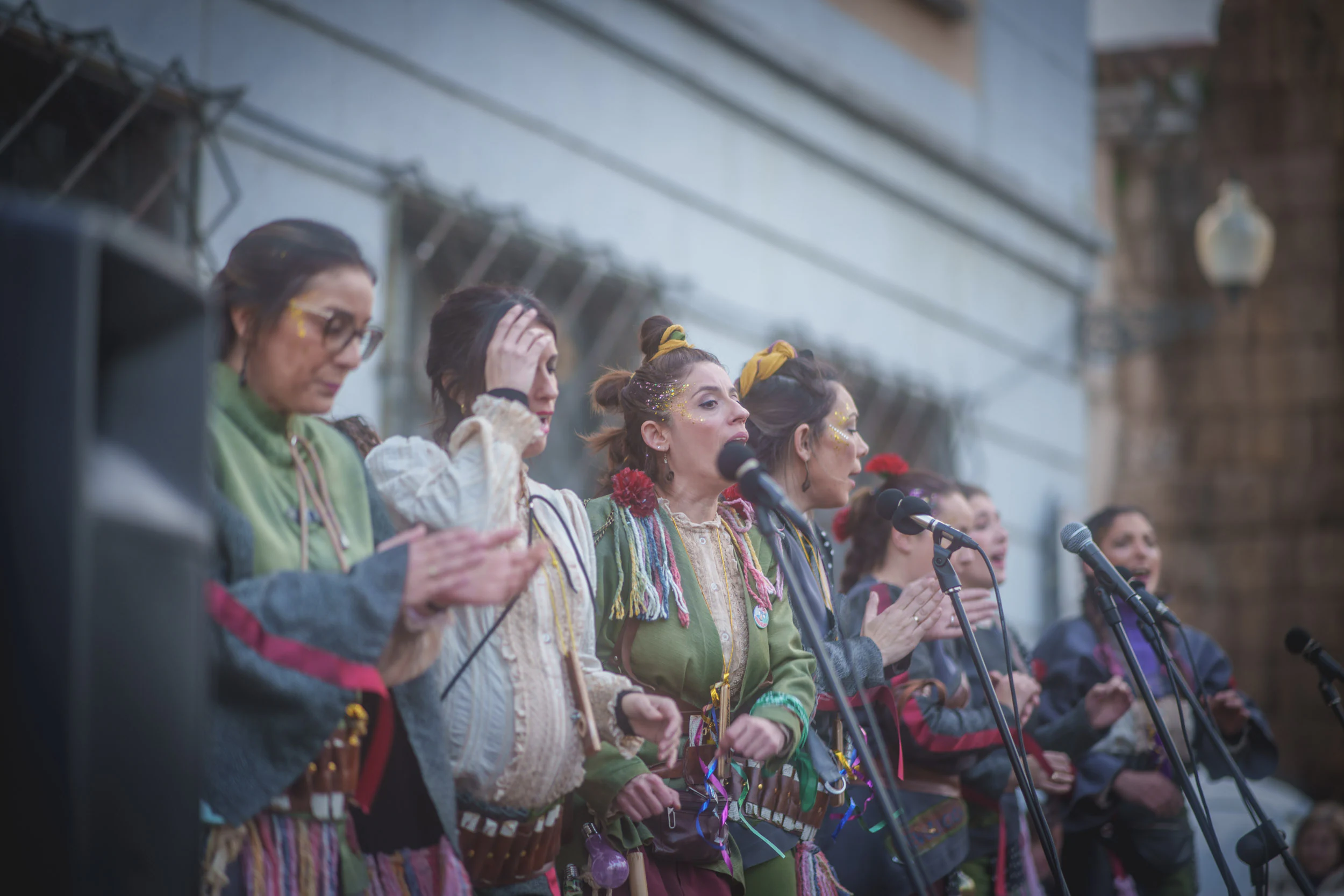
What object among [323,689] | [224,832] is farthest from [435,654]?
[224,832]

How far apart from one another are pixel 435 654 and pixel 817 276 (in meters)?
6.51

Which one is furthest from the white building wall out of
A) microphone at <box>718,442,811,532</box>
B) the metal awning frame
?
microphone at <box>718,442,811,532</box>

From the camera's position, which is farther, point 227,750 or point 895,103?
point 895,103

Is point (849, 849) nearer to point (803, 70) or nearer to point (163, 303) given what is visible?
point (163, 303)

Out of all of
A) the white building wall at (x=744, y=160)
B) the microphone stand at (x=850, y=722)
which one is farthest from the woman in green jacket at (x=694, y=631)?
the white building wall at (x=744, y=160)

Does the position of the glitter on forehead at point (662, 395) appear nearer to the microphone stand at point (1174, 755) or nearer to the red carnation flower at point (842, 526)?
the microphone stand at point (1174, 755)

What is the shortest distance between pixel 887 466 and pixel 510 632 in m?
2.19

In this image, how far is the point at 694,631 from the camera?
3512 millimetres

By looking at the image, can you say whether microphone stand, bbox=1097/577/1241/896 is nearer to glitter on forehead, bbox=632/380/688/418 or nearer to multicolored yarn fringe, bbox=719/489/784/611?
multicolored yarn fringe, bbox=719/489/784/611

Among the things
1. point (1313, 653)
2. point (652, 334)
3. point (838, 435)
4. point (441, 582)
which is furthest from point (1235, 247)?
point (441, 582)

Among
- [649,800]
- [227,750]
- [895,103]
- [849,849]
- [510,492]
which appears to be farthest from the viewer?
[895,103]

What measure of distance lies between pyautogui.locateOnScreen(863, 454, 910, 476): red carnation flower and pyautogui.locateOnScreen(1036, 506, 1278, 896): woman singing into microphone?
80cm

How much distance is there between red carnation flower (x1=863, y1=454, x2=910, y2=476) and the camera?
4.89 metres

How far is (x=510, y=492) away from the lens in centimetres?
293
